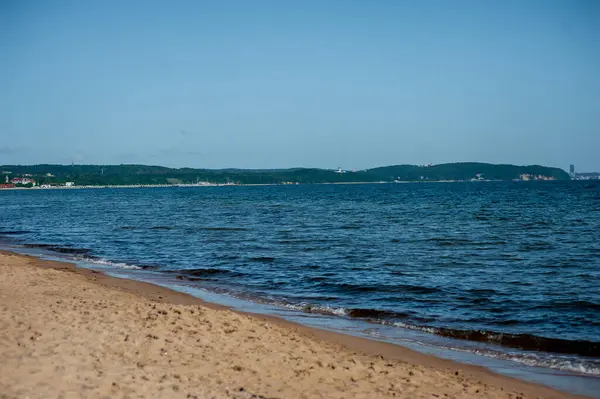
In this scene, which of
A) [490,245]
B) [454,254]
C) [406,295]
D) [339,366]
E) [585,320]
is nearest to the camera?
[339,366]

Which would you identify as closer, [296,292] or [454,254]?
[296,292]

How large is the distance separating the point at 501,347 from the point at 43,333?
872cm

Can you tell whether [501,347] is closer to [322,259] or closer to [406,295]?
[406,295]

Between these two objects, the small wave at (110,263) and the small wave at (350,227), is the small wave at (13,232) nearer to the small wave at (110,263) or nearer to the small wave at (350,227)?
the small wave at (110,263)

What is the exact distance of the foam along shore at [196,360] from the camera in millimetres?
7957

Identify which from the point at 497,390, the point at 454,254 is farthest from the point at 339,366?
the point at 454,254

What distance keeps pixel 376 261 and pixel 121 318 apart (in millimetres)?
13560

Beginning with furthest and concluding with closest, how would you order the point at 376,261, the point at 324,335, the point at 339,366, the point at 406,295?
the point at 376,261 < the point at 406,295 < the point at 324,335 < the point at 339,366

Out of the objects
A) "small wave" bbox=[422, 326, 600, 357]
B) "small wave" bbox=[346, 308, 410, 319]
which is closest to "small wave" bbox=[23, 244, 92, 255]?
"small wave" bbox=[346, 308, 410, 319]

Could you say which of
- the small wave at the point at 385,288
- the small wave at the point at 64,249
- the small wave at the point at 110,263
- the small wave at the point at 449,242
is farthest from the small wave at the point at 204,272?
the small wave at the point at 449,242

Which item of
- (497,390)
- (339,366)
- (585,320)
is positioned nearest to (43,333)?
(339,366)

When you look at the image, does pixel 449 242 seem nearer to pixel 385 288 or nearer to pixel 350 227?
pixel 350 227

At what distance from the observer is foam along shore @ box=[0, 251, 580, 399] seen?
26.1 feet

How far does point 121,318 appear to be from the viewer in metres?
11.7
